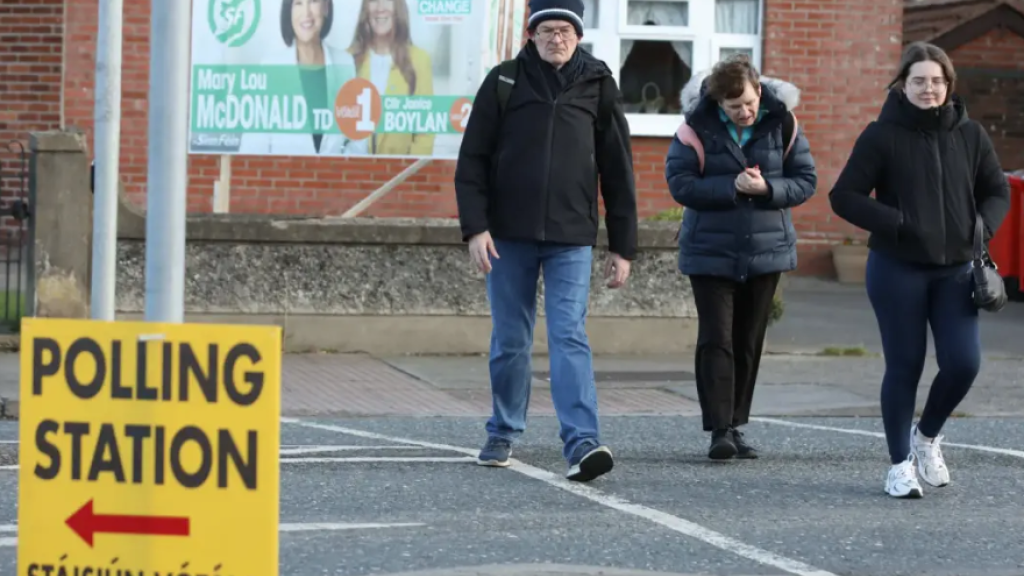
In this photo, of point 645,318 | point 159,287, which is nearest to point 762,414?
point 645,318

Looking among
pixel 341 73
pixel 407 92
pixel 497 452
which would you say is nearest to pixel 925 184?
pixel 497 452

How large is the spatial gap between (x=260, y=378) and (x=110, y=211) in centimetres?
251

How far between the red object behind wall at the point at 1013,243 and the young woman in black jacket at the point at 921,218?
32.0 ft

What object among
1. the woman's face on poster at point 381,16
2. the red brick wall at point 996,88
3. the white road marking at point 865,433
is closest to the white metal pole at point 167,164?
the white road marking at point 865,433

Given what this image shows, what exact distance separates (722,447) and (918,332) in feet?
3.70

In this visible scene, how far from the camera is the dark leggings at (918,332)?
6949 mm

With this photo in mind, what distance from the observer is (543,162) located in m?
7.19

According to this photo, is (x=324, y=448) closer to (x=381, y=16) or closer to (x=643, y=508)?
(x=643, y=508)

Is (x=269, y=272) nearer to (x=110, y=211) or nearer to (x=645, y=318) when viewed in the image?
(x=645, y=318)

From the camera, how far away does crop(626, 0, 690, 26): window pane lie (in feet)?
56.2

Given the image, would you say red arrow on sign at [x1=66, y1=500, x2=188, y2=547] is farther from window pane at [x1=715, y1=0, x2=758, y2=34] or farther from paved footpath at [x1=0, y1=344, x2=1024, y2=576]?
window pane at [x1=715, y1=0, x2=758, y2=34]

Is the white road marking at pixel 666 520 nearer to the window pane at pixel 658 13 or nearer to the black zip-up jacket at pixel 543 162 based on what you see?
the black zip-up jacket at pixel 543 162

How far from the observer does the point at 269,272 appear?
12016 mm

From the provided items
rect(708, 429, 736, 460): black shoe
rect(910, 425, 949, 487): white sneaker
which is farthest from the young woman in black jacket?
rect(708, 429, 736, 460): black shoe
